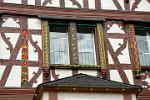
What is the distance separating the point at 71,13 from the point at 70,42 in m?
1.11

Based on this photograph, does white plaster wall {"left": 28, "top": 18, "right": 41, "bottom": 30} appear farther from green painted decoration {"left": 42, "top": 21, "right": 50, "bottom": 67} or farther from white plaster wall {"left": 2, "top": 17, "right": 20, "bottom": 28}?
white plaster wall {"left": 2, "top": 17, "right": 20, "bottom": 28}

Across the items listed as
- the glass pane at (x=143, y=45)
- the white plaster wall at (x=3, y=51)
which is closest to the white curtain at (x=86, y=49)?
the glass pane at (x=143, y=45)

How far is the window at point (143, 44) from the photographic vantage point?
52.7 feet

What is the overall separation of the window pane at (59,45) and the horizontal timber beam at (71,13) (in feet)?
1.48

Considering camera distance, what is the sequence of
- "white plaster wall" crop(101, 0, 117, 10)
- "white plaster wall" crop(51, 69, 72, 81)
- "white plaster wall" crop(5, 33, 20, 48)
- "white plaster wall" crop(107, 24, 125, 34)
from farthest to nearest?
"white plaster wall" crop(101, 0, 117, 10) → "white plaster wall" crop(107, 24, 125, 34) → "white plaster wall" crop(5, 33, 20, 48) → "white plaster wall" crop(51, 69, 72, 81)

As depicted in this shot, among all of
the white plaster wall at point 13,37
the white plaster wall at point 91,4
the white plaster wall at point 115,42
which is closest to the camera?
the white plaster wall at point 13,37

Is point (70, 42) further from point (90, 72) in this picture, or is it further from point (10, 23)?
point (10, 23)

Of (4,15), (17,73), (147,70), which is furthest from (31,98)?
(147,70)

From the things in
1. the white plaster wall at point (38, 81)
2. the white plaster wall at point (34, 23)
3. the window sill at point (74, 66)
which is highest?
the white plaster wall at point (34, 23)

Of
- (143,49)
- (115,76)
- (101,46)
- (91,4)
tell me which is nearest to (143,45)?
(143,49)

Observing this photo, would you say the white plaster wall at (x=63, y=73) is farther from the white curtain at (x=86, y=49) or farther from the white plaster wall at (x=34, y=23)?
the white plaster wall at (x=34, y=23)

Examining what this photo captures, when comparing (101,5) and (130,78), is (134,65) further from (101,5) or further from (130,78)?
(101,5)

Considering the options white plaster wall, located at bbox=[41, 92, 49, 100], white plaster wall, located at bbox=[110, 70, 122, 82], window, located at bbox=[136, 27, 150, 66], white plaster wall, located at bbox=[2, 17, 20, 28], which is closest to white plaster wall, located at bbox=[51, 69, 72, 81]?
white plaster wall, located at bbox=[110, 70, 122, 82]

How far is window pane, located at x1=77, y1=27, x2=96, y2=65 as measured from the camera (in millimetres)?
15609
